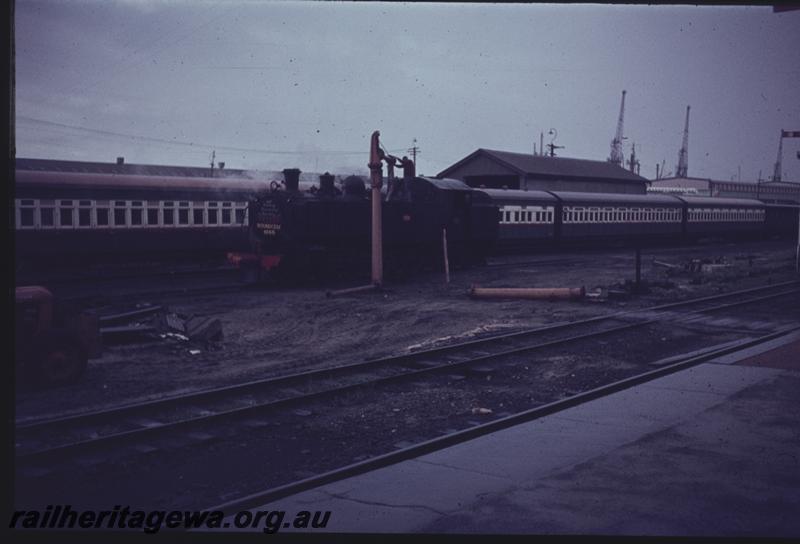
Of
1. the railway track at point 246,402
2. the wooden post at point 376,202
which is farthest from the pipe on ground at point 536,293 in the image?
the railway track at point 246,402

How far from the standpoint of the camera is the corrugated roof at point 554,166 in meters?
42.7

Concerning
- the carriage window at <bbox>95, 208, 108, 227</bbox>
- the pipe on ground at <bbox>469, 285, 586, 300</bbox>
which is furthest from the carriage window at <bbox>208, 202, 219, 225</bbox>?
the pipe on ground at <bbox>469, 285, 586, 300</bbox>

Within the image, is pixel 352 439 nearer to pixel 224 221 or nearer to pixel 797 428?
pixel 797 428

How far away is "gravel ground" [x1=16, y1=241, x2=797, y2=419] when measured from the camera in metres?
10.0

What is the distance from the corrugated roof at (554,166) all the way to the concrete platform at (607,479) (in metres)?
34.8

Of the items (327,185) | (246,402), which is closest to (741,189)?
(327,185)

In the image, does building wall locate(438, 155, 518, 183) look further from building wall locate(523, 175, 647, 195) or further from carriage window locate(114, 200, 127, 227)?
carriage window locate(114, 200, 127, 227)

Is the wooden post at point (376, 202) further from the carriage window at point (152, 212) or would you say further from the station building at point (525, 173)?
the station building at point (525, 173)

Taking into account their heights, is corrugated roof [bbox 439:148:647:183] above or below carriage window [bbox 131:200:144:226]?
above

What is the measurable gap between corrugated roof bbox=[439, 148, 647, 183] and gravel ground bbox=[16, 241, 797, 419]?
A: 55.2ft

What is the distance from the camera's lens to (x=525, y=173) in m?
41.1

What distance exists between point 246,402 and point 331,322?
7.12 m

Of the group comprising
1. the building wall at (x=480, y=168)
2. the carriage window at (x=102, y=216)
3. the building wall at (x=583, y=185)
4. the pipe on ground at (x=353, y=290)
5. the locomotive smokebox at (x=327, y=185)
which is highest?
the building wall at (x=480, y=168)

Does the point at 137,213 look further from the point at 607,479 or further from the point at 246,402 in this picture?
the point at 607,479
